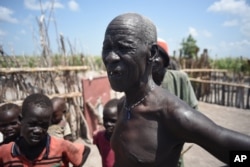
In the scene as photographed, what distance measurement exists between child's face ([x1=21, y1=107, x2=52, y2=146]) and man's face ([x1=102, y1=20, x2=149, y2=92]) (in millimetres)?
1266

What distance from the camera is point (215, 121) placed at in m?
8.34

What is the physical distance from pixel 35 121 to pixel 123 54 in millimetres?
1403

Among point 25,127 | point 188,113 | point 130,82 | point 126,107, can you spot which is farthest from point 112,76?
point 25,127

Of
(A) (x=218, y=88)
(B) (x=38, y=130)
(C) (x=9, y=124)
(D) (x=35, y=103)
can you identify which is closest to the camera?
(B) (x=38, y=130)

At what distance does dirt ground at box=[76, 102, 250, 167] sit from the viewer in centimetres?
516

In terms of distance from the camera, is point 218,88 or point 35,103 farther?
point 218,88

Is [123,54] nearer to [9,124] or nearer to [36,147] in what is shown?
[36,147]

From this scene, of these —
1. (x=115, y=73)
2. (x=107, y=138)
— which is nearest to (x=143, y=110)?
(x=115, y=73)

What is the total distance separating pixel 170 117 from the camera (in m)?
1.17

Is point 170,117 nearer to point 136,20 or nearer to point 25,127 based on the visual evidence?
point 136,20

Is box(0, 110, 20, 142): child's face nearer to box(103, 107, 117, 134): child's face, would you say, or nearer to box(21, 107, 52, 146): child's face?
box(21, 107, 52, 146): child's face

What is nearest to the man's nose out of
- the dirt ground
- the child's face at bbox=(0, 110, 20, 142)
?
the child's face at bbox=(0, 110, 20, 142)

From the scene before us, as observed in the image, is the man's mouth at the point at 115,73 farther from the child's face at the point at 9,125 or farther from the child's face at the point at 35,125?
the child's face at the point at 9,125

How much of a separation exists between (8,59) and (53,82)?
110 centimetres
